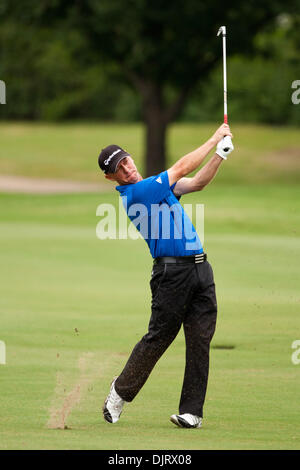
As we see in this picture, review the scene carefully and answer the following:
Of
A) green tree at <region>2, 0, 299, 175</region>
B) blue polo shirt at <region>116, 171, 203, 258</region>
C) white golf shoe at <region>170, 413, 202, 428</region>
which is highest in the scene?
green tree at <region>2, 0, 299, 175</region>

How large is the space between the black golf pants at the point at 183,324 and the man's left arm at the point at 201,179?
52 centimetres

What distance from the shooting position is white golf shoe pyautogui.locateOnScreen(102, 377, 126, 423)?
7023mm

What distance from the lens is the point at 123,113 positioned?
3376 inches

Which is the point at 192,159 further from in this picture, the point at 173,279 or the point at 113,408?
the point at 113,408

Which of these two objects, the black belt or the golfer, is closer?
the golfer

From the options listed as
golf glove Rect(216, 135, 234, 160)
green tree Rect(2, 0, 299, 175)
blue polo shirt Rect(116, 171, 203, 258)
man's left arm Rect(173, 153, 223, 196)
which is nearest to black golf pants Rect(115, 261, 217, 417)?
blue polo shirt Rect(116, 171, 203, 258)

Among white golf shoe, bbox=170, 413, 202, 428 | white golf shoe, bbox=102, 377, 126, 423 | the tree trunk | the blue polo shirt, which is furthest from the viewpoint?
the tree trunk

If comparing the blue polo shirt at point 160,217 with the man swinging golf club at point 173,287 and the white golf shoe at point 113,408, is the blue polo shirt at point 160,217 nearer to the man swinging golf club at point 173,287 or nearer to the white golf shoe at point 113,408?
the man swinging golf club at point 173,287

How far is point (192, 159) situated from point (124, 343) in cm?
442

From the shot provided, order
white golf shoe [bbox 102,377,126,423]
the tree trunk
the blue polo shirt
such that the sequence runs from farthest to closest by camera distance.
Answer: the tree trunk, white golf shoe [bbox 102,377,126,423], the blue polo shirt

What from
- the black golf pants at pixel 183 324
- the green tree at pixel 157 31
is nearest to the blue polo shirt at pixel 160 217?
the black golf pants at pixel 183 324

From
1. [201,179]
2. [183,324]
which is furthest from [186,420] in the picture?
[201,179]

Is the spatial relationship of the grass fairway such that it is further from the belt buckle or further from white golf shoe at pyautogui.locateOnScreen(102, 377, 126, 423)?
the belt buckle

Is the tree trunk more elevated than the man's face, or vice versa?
the tree trunk
